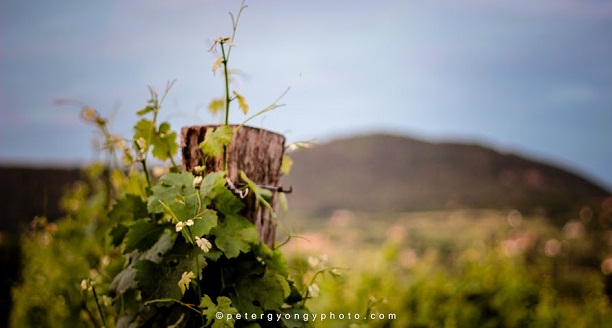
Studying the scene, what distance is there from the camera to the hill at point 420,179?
→ 42.3ft

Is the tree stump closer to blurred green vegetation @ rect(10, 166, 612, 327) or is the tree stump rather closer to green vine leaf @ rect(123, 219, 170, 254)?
green vine leaf @ rect(123, 219, 170, 254)

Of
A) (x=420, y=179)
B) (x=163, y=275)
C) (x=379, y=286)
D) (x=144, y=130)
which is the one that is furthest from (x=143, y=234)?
(x=420, y=179)

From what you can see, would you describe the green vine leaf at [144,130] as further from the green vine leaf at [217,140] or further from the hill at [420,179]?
the hill at [420,179]

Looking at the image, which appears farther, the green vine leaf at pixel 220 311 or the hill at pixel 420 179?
the hill at pixel 420 179

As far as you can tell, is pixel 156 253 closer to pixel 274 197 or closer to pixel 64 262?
pixel 274 197

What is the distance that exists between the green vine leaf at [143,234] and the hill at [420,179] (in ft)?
35.6

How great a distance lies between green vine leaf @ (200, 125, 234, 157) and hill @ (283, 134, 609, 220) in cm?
1094

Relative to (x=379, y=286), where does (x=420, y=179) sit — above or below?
below

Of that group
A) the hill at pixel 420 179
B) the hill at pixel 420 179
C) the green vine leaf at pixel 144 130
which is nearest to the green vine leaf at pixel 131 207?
the green vine leaf at pixel 144 130

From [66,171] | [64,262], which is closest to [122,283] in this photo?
[64,262]

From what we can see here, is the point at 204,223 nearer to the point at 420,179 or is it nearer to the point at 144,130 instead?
the point at 144,130

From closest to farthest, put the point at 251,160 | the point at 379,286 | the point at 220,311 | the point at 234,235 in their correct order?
the point at 220,311
the point at 234,235
the point at 251,160
the point at 379,286

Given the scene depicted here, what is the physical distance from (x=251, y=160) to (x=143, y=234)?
15.8 inches

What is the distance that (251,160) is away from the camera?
1663mm
